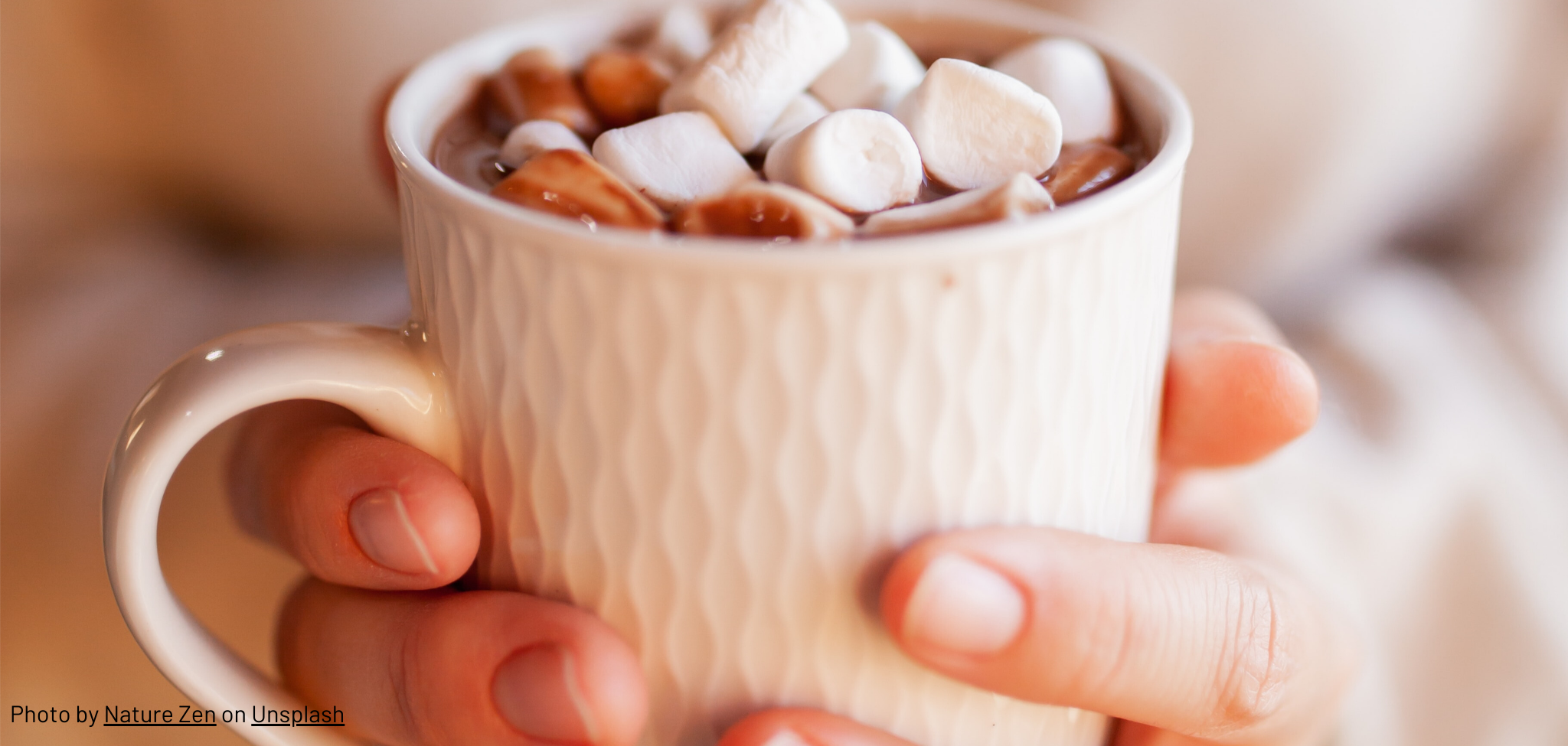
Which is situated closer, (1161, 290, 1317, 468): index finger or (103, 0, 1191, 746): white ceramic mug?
(103, 0, 1191, 746): white ceramic mug

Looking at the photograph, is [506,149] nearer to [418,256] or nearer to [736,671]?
[418,256]

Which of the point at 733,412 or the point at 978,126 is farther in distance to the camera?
the point at 978,126

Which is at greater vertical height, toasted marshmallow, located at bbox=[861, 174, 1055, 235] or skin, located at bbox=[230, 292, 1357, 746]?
toasted marshmallow, located at bbox=[861, 174, 1055, 235]

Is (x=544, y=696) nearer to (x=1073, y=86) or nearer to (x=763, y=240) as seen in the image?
(x=763, y=240)

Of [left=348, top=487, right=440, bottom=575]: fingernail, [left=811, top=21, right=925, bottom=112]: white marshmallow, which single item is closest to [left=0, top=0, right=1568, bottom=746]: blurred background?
[left=348, top=487, right=440, bottom=575]: fingernail

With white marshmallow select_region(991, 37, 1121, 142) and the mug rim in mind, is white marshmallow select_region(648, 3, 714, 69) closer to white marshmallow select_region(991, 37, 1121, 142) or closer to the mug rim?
the mug rim

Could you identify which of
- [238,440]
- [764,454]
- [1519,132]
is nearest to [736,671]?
[764,454]

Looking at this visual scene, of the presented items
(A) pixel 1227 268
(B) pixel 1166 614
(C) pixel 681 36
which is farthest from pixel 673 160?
(A) pixel 1227 268
